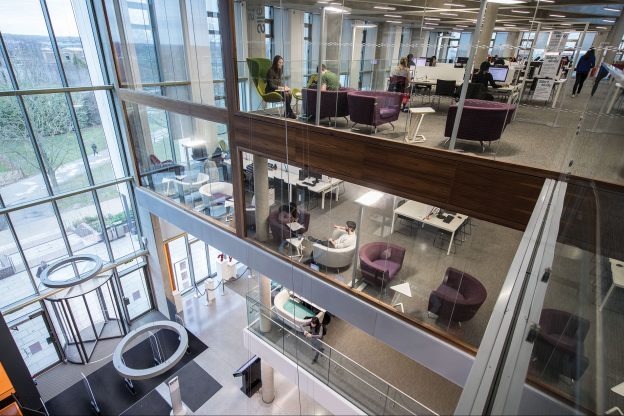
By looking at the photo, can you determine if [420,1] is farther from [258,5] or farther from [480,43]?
[258,5]

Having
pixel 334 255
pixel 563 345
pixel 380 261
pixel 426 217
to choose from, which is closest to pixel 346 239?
pixel 334 255

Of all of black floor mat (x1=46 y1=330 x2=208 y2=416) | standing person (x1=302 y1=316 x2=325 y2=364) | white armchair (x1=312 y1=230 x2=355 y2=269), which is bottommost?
black floor mat (x1=46 y1=330 x2=208 y2=416)

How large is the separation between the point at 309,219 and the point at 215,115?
9.31ft

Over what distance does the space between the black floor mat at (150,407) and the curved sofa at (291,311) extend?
144 inches

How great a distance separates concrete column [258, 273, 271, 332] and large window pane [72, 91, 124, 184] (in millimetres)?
5199

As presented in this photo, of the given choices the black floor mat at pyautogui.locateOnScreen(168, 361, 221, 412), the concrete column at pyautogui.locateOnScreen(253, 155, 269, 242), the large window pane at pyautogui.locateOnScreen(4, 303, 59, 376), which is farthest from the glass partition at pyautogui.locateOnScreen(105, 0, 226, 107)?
the black floor mat at pyautogui.locateOnScreen(168, 361, 221, 412)

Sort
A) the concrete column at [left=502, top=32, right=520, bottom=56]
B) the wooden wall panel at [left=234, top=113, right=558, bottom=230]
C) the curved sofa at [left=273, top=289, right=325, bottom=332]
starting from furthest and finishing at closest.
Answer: the curved sofa at [left=273, top=289, right=325, bottom=332], the wooden wall panel at [left=234, top=113, right=558, bottom=230], the concrete column at [left=502, top=32, right=520, bottom=56]

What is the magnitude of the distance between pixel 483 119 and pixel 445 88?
830mm

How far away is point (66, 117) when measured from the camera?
26.5 ft

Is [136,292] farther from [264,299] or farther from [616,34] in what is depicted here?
[616,34]

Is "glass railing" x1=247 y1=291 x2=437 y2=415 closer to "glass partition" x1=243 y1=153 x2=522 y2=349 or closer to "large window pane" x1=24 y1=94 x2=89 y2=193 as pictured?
"glass partition" x1=243 y1=153 x2=522 y2=349

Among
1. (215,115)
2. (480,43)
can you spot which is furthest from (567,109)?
(215,115)

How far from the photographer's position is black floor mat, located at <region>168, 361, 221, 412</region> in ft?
27.7

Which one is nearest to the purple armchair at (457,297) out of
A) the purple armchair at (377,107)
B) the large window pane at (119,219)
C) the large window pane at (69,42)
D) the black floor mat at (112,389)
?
the purple armchair at (377,107)
